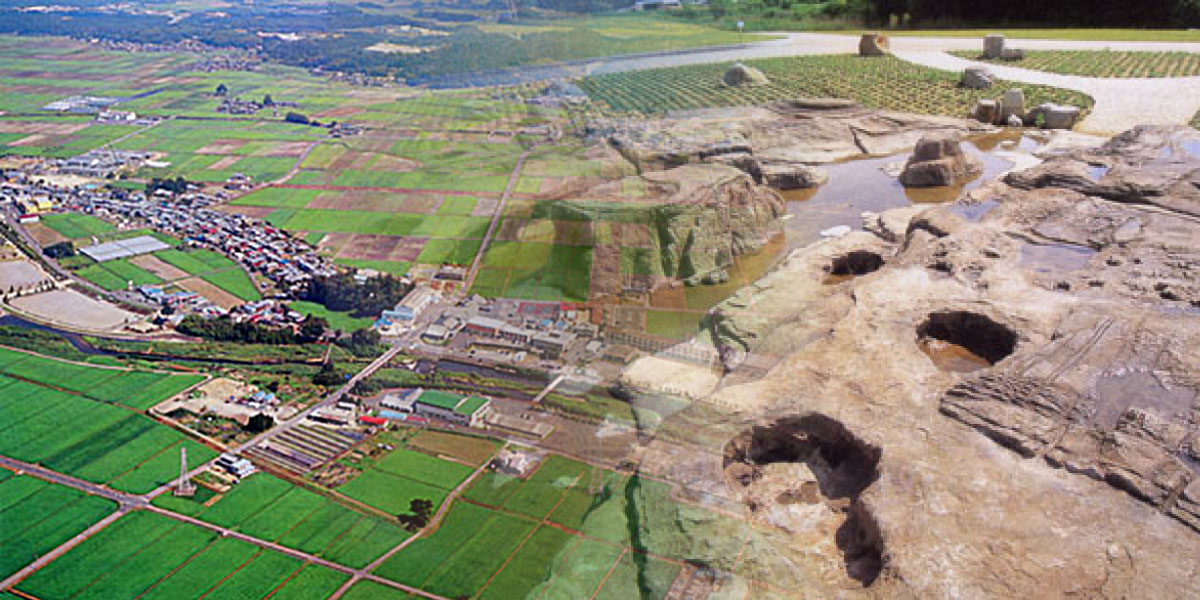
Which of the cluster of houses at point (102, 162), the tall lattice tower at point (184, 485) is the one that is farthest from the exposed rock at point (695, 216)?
the cluster of houses at point (102, 162)

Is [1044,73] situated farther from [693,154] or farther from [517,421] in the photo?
[517,421]

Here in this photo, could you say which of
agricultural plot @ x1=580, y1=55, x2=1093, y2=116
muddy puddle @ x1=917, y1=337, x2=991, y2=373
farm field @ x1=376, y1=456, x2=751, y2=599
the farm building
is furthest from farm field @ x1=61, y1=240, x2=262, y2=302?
muddy puddle @ x1=917, y1=337, x2=991, y2=373

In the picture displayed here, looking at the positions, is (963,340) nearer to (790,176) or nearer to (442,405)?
(442,405)

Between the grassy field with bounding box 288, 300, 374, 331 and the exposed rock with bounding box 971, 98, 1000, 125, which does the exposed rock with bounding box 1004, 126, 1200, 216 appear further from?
the grassy field with bounding box 288, 300, 374, 331

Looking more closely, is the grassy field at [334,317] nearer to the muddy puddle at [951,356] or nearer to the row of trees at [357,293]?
the row of trees at [357,293]

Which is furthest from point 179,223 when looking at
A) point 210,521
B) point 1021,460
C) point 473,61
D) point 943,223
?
point 1021,460

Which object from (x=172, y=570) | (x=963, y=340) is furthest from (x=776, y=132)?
(x=172, y=570)
